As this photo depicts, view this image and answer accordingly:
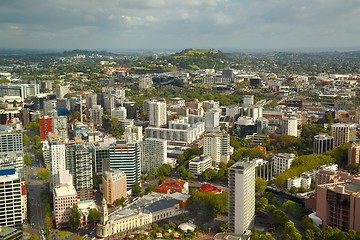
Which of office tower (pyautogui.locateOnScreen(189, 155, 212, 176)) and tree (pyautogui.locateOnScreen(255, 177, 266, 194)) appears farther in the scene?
office tower (pyautogui.locateOnScreen(189, 155, 212, 176))

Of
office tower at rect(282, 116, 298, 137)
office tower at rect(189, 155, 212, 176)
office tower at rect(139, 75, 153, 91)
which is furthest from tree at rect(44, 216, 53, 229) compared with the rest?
office tower at rect(139, 75, 153, 91)

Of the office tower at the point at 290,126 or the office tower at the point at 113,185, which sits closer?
the office tower at the point at 113,185

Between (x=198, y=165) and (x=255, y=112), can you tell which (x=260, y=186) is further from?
(x=255, y=112)

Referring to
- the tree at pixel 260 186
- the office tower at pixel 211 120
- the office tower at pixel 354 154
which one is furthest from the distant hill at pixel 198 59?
the tree at pixel 260 186

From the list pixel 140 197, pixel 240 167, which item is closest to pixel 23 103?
pixel 140 197

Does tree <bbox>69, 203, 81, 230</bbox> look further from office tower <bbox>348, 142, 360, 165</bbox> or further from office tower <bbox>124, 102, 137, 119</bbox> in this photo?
office tower <bbox>124, 102, 137, 119</bbox>

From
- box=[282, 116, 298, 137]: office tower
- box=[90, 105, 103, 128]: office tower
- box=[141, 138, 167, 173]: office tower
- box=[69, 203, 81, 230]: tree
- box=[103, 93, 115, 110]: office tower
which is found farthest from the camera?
box=[103, 93, 115, 110]: office tower

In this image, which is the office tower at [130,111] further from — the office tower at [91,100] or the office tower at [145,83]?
the office tower at [145,83]
